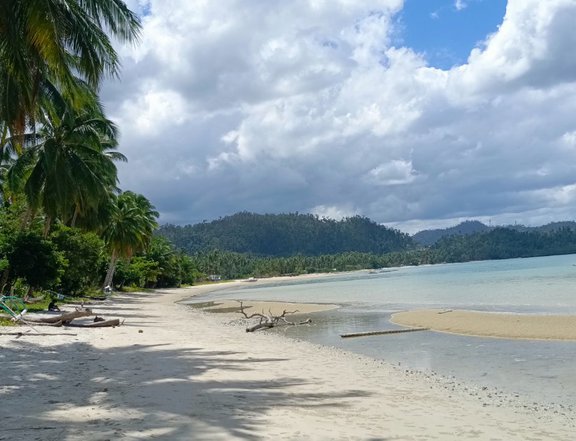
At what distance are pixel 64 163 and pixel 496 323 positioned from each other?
68.8ft

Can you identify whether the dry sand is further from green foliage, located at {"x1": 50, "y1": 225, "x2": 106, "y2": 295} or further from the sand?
green foliage, located at {"x1": 50, "y1": 225, "x2": 106, "y2": 295}

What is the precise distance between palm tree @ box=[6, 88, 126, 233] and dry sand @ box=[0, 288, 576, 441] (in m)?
14.3

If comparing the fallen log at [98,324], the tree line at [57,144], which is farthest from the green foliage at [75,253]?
the fallen log at [98,324]

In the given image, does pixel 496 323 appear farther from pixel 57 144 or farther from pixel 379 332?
pixel 57 144

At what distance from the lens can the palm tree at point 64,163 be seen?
25.6 metres

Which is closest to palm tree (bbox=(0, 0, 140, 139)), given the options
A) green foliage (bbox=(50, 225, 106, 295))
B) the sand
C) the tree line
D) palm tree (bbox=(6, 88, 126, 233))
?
the tree line

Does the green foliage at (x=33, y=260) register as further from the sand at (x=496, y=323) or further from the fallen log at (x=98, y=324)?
the sand at (x=496, y=323)

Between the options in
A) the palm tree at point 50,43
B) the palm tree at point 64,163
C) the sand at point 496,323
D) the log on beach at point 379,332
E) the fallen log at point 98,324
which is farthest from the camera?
the palm tree at point 64,163

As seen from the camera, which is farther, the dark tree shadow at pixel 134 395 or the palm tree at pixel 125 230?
the palm tree at pixel 125 230

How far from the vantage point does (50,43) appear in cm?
1116

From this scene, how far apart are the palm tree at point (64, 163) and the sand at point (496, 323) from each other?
16.6 meters

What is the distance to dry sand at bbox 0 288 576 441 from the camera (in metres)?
6.06

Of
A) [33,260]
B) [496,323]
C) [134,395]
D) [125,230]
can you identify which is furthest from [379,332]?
[125,230]

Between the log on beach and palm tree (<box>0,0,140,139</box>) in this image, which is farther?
the log on beach
